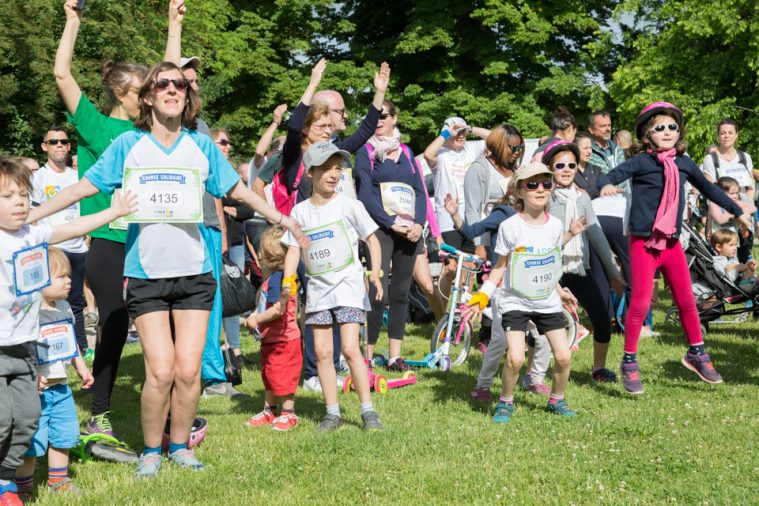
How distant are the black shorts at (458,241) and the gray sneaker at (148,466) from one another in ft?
19.2

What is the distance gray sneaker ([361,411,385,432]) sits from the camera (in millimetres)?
6137

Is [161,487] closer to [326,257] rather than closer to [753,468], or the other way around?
[326,257]

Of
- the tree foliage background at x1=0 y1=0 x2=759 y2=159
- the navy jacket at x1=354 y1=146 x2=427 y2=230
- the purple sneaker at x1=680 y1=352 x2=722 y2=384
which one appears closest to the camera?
the purple sneaker at x1=680 y1=352 x2=722 y2=384

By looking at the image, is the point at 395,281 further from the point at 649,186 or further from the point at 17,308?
the point at 17,308

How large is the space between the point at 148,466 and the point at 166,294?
1.02 metres

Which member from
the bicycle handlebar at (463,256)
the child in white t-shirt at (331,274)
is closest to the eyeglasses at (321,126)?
the child in white t-shirt at (331,274)

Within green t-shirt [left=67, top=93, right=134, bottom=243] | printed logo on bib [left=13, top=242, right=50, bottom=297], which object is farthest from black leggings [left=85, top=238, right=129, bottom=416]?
printed logo on bib [left=13, top=242, right=50, bottom=297]

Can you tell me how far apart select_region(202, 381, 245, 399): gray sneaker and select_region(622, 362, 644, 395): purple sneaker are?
3.29 m

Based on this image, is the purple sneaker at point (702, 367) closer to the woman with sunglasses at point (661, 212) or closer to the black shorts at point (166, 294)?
the woman with sunglasses at point (661, 212)

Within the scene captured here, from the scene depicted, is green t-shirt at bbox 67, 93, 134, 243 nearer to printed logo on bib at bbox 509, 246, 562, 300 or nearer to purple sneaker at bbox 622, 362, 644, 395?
printed logo on bib at bbox 509, 246, 562, 300

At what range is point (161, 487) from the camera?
4.91 meters

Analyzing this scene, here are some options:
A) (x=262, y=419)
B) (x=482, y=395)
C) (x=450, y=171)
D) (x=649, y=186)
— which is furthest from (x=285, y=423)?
(x=450, y=171)

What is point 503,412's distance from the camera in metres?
6.48

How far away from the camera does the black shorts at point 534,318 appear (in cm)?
645
